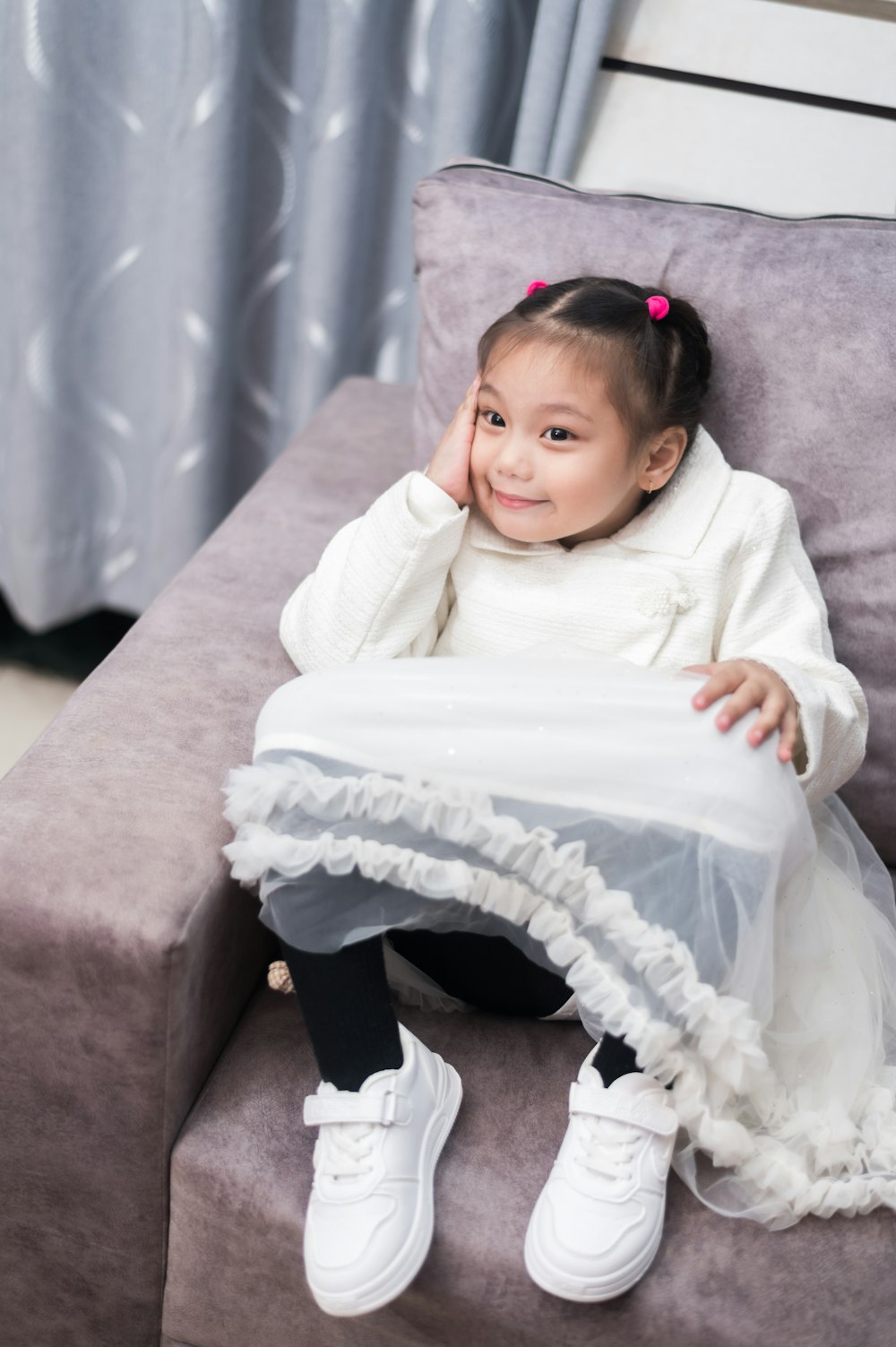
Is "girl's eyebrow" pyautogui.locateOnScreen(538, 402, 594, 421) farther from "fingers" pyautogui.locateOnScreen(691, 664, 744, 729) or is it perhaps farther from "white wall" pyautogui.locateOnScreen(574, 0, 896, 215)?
"white wall" pyautogui.locateOnScreen(574, 0, 896, 215)

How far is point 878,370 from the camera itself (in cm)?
107

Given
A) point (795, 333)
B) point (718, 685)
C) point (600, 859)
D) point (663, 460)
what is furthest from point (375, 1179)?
point (795, 333)

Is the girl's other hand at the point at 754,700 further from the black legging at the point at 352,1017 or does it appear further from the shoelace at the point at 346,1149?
the shoelace at the point at 346,1149

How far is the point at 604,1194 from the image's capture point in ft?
2.59

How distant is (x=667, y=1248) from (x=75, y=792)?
552 mm

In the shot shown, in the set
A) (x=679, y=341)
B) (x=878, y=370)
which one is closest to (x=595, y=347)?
(x=679, y=341)

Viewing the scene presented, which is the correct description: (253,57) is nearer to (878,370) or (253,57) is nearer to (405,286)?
(405,286)

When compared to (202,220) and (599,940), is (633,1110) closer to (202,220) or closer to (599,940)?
(599,940)

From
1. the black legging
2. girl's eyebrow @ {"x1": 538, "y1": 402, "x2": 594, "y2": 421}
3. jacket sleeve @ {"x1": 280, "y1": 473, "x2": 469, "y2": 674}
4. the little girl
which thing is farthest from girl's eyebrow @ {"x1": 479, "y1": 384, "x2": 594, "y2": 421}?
the black legging

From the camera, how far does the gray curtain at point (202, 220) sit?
4.93 ft

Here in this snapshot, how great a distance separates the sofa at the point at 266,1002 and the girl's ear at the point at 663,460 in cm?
7

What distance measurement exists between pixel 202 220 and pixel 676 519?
915 millimetres

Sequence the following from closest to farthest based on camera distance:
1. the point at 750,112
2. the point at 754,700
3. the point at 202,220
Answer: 1. the point at 754,700
2. the point at 750,112
3. the point at 202,220

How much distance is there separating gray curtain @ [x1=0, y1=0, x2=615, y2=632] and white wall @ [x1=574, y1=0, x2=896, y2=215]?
0.30ft
